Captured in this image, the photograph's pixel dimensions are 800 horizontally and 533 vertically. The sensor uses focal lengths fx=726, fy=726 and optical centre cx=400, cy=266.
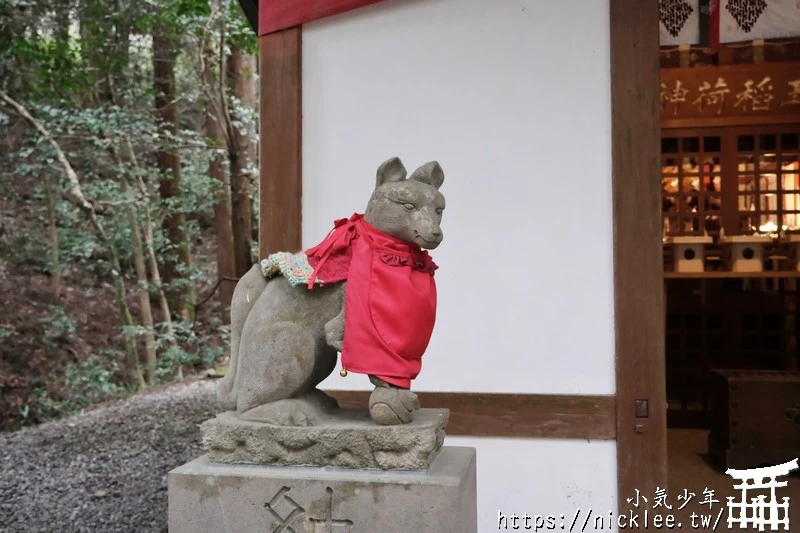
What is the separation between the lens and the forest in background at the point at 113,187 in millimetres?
8289

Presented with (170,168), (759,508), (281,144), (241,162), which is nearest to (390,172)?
(281,144)

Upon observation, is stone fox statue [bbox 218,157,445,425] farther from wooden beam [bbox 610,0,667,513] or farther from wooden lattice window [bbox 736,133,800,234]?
wooden lattice window [bbox 736,133,800,234]

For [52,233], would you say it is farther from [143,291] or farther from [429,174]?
[429,174]

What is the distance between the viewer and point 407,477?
2367 mm

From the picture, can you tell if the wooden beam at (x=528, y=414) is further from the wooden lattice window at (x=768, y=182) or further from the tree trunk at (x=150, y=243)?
the tree trunk at (x=150, y=243)

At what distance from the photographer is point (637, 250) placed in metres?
3.49

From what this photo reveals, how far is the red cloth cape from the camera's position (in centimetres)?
239

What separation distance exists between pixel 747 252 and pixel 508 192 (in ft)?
13.4

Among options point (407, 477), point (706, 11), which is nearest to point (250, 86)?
point (706, 11)

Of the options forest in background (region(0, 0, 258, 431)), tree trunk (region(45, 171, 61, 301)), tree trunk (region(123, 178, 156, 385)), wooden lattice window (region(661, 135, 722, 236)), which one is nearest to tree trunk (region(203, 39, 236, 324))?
forest in background (region(0, 0, 258, 431))

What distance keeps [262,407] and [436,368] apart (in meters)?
1.32

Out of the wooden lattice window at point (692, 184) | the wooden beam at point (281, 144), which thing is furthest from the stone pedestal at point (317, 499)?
the wooden lattice window at point (692, 184)

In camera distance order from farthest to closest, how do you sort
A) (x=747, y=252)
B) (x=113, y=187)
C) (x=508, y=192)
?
1. (x=113, y=187)
2. (x=747, y=252)
3. (x=508, y=192)

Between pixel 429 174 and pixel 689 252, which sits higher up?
pixel 429 174
